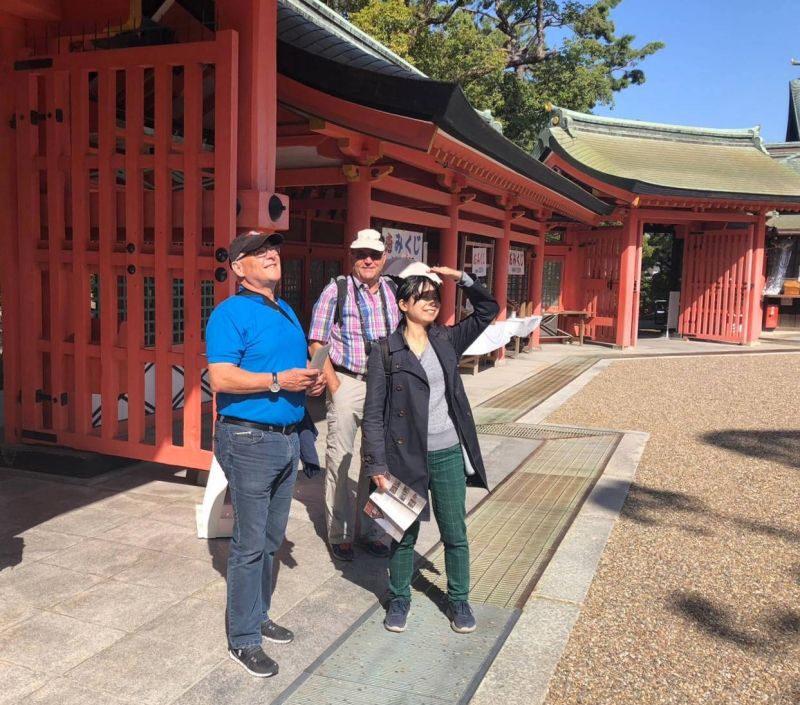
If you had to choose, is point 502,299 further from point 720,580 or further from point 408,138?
point 720,580

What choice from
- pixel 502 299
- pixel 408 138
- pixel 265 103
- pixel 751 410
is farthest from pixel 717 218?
pixel 265 103

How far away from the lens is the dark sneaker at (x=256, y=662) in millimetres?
2639

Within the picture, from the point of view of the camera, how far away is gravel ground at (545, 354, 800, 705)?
9.03ft

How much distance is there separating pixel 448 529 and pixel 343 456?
2.90 feet

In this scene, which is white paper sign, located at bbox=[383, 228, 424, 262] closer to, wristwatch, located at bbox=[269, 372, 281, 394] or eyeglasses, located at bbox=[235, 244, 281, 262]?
eyeglasses, located at bbox=[235, 244, 281, 262]

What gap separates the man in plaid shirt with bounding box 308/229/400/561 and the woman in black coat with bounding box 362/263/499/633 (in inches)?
24.4

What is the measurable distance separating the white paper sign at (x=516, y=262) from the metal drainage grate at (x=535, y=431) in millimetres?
6047

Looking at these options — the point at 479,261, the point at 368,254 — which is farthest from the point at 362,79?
the point at 479,261

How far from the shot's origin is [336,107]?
5.23 metres

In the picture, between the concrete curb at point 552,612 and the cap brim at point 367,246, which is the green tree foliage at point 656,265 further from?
the cap brim at point 367,246

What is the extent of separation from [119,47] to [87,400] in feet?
7.88

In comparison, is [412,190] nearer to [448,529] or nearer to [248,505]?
[448,529]

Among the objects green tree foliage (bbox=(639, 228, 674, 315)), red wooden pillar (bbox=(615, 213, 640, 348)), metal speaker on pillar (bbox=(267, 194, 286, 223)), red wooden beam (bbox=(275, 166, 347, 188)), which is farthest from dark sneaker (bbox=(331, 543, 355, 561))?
green tree foliage (bbox=(639, 228, 674, 315))

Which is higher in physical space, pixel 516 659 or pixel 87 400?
pixel 87 400
